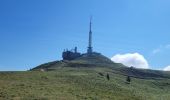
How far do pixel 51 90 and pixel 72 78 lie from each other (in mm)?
19847

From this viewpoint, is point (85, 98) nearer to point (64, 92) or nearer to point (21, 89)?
point (64, 92)

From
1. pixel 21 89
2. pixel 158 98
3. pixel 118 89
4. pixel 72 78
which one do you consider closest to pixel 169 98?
pixel 158 98

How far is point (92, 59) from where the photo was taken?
159 metres

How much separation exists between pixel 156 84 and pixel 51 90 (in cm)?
4554

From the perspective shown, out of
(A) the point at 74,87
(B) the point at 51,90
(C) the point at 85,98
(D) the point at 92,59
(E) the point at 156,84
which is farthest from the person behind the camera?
(D) the point at 92,59

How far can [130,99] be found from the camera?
58.8m

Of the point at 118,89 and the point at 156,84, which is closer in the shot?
the point at 118,89

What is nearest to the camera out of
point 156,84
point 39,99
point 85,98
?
point 39,99

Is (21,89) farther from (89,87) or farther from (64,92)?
(89,87)

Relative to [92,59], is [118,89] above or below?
below

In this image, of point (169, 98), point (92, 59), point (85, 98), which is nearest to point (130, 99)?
point (85, 98)

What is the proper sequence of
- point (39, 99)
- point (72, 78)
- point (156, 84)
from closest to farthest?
1. point (39, 99)
2. point (72, 78)
3. point (156, 84)

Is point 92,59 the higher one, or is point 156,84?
point 92,59

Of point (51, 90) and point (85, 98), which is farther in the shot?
point (51, 90)
